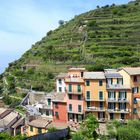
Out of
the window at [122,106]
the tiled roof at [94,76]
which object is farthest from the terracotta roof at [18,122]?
the window at [122,106]

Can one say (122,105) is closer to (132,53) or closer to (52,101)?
(52,101)

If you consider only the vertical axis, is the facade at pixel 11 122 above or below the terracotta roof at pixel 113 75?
below

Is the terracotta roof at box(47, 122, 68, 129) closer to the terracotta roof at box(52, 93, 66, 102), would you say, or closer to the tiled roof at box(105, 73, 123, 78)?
the terracotta roof at box(52, 93, 66, 102)

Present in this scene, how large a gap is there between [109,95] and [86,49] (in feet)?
112

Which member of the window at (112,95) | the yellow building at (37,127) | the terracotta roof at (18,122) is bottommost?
the terracotta roof at (18,122)

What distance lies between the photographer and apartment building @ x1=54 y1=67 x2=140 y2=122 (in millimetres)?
50625

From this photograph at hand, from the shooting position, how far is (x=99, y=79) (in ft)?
167

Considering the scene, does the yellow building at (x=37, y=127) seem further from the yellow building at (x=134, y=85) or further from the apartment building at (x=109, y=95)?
the yellow building at (x=134, y=85)

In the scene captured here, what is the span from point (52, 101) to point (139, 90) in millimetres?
11193

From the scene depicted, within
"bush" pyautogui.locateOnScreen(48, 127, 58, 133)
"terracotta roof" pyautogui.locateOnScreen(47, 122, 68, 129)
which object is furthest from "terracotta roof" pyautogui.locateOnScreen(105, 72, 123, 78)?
"bush" pyautogui.locateOnScreen(48, 127, 58, 133)

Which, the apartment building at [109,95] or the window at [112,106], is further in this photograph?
the window at [112,106]

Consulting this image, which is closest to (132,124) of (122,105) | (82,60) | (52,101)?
(122,105)

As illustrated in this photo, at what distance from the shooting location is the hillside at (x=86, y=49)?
75.4m

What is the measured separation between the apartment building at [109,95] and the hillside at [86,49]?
50.2 feet
